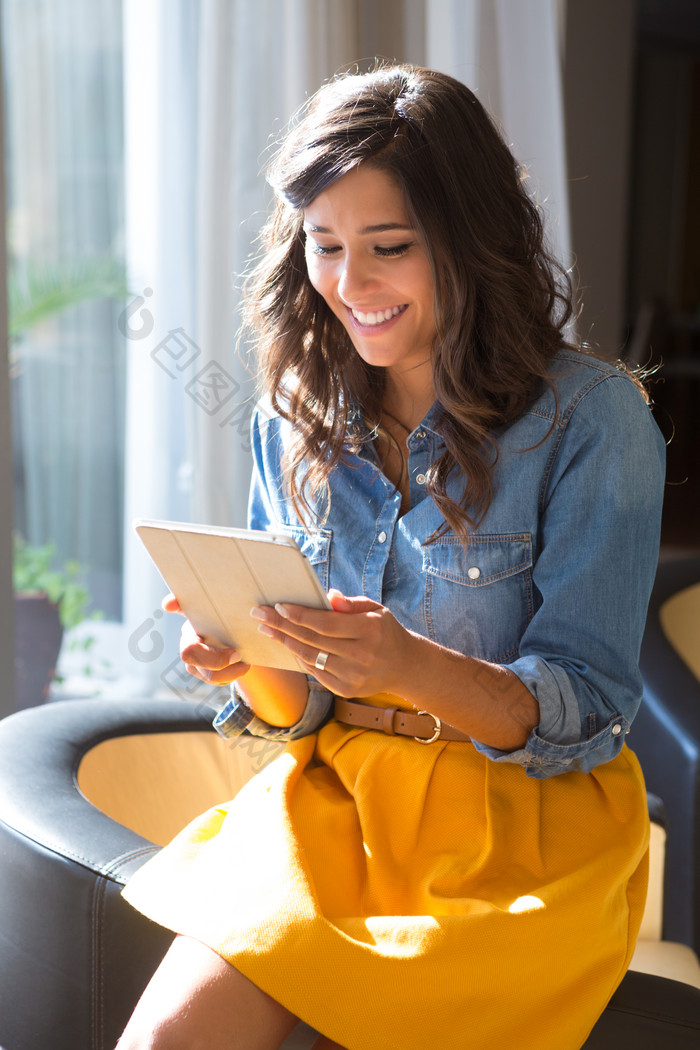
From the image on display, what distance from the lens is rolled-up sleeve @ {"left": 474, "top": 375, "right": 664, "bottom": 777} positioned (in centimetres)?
107

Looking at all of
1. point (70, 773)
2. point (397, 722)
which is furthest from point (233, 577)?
point (70, 773)

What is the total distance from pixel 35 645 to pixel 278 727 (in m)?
1.67

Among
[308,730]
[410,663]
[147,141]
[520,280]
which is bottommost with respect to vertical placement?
[308,730]

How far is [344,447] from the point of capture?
4.28 ft

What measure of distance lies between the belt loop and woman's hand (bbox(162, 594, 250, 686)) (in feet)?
0.55

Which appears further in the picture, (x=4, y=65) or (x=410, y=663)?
(x=4, y=65)

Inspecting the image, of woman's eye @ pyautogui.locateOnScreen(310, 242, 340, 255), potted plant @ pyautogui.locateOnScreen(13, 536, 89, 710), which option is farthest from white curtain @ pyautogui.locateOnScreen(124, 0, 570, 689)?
woman's eye @ pyautogui.locateOnScreen(310, 242, 340, 255)

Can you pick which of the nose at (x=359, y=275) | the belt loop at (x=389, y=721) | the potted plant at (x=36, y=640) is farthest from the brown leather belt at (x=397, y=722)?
the potted plant at (x=36, y=640)

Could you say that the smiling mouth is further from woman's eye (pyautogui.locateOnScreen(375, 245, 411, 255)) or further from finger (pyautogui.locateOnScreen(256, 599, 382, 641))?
finger (pyautogui.locateOnScreen(256, 599, 382, 641))

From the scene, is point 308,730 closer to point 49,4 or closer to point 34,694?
point 34,694

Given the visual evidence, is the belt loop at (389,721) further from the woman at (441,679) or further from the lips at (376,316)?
the lips at (376,316)

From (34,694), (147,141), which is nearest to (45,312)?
(147,141)

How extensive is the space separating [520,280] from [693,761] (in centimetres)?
90

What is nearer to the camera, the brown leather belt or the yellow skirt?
the yellow skirt
